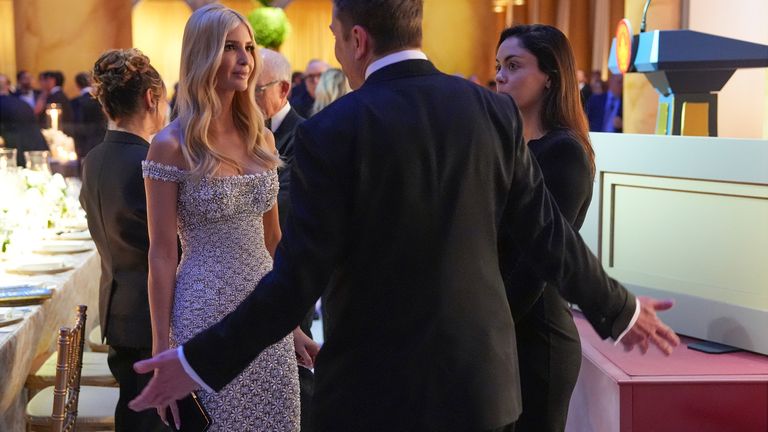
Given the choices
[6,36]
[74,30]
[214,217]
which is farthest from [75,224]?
[6,36]

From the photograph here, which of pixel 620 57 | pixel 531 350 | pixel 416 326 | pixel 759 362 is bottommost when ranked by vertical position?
pixel 759 362

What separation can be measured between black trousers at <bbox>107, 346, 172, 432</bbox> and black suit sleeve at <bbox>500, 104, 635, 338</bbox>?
1.61m

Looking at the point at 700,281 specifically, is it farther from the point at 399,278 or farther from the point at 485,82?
the point at 485,82

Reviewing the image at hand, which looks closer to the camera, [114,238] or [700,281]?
[114,238]

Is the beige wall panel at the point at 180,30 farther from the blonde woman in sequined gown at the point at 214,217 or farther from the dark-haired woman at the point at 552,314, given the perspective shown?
the dark-haired woman at the point at 552,314

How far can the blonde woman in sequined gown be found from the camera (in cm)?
252

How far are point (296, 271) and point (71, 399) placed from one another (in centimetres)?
146

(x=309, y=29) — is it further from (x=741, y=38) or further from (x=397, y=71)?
(x=397, y=71)

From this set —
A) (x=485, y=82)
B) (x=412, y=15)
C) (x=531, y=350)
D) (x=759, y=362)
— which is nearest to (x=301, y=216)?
(x=412, y=15)

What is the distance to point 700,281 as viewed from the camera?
3.58 m

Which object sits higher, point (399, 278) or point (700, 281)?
point (399, 278)

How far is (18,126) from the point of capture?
11188 mm

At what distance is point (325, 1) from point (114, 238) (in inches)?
924

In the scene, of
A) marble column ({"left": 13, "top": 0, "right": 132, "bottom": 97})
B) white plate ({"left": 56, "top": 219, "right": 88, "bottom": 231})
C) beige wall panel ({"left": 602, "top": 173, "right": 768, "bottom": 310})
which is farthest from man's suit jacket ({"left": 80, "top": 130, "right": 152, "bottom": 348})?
marble column ({"left": 13, "top": 0, "right": 132, "bottom": 97})
